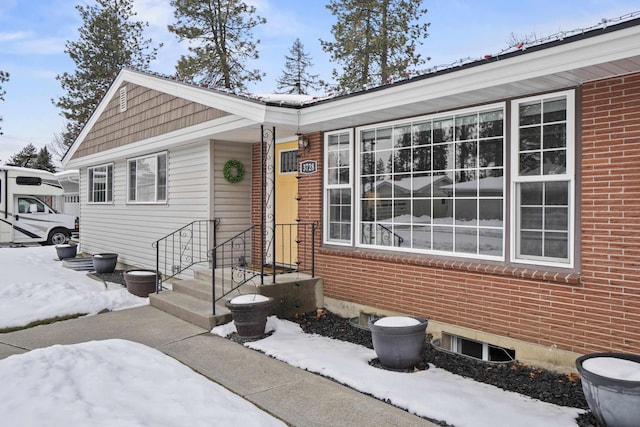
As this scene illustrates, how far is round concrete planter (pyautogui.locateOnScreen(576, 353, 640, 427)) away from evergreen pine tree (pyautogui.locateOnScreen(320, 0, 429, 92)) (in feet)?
54.2

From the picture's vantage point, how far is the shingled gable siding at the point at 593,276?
4223 mm

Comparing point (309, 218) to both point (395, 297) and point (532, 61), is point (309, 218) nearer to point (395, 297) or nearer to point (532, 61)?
point (395, 297)

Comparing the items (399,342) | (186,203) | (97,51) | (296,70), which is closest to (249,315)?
(399,342)

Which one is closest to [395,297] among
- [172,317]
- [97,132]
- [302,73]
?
[172,317]

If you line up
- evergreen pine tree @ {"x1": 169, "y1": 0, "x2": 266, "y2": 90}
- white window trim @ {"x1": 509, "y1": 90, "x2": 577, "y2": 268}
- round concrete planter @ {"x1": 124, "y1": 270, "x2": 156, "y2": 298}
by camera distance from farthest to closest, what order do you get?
1. evergreen pine tree @ {"x1": 169, "y1": 0, "x2": 266, "y2": 90}
2. round concrete planter @ {"x1": 124, "y1": 270, "x2": 156, "y2": 298}
3. white window trim @ {"x1": 509, "y1": 90, "x2": 577, "y2": 268}

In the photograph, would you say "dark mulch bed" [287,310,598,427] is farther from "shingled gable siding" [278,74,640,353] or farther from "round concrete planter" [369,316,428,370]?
"shingled gable siding" [278,74,640,353]

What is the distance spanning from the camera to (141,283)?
331 inches

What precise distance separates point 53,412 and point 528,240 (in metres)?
4.58

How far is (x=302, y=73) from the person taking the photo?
38.6 meters

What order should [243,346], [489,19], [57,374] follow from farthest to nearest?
[489,19] < [243,346] < [57,374]

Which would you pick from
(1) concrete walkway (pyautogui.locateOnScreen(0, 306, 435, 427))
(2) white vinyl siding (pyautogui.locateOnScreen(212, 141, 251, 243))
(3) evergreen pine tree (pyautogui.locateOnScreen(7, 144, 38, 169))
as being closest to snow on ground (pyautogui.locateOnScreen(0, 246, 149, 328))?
(1) concrete walkway (pyautogui.locateOnScreen(0, 306, 435, 427))

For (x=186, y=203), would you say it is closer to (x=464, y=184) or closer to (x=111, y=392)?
(x=464, y=184)

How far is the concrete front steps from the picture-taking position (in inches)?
252

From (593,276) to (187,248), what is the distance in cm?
716
